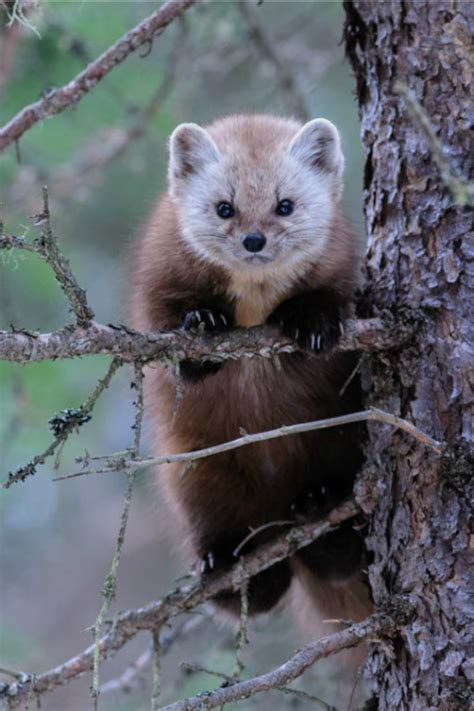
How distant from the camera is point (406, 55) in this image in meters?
3.48

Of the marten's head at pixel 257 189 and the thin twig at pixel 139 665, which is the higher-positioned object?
the marten's head at pixel 257 189

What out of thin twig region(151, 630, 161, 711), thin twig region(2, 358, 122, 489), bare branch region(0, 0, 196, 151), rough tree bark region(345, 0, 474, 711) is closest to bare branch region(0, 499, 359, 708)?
thin twig region(151, 630, 161, 711)

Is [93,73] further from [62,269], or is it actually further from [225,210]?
[62,269]

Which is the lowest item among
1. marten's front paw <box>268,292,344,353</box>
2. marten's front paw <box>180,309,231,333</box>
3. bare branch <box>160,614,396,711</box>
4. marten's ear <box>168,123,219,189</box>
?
bare branch <box>160,614,396,711</box>

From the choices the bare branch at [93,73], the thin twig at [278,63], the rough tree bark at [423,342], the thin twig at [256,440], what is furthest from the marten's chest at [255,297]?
the thin twig at [278,63]

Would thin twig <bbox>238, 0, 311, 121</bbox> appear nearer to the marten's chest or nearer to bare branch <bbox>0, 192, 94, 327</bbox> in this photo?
the marten's chest

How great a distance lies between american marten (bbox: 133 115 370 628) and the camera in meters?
3.74

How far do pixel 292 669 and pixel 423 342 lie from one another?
1059 mm

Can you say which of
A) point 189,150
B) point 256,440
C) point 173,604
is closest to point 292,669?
point 256,440

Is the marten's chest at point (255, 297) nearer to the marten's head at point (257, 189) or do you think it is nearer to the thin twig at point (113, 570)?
the marten's head at point (257, 189)

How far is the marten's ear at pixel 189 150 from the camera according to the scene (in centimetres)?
389

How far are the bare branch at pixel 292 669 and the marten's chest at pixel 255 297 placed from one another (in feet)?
3.99

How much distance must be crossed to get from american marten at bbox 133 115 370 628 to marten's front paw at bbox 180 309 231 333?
10 mm

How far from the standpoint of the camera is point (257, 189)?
12.3 ft
